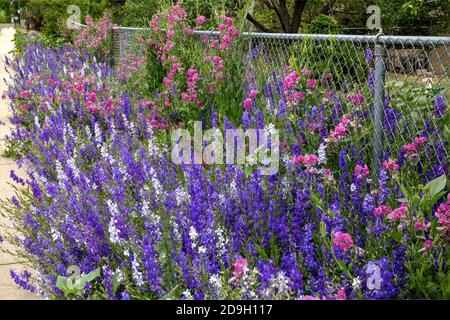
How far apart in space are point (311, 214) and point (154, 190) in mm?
961

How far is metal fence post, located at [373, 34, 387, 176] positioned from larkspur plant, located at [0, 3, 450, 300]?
0.11 metres

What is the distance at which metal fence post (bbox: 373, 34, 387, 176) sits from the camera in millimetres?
4066

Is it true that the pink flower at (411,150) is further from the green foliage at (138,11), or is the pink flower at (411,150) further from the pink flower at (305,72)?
the green foliage at (138,11)

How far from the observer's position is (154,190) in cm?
371

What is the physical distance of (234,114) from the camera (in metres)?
5.45

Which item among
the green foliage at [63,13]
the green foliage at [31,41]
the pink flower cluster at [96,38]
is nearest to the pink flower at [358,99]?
the pink flower cluster at [96,38]

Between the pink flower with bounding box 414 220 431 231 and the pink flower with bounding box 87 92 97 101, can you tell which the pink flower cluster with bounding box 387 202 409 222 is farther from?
the pink flower with bounding box 87 92 97 101

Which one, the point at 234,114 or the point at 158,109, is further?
the point at 158,109

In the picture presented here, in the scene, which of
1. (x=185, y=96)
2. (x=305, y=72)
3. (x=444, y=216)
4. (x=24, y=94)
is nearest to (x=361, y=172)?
(x=444, y=216)
